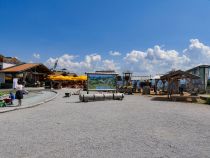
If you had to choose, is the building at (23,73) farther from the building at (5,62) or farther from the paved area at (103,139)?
the paved area at (103,139)

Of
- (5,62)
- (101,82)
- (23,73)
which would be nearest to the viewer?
(101,82)

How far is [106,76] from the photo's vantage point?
78.5ft

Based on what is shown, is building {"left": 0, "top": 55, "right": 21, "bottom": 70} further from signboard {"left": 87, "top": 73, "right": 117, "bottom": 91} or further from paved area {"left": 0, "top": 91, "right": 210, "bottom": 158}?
paved area {"left": 0, "top": 91, "right": 210, "bottom": 158}

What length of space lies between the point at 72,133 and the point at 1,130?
248cm

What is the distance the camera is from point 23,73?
2002 inches

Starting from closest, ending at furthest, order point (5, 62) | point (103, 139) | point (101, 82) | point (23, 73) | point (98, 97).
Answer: point (103, 139) < point (98, 97) < point (101, 82) < point (23, 73) < point (5, 62)

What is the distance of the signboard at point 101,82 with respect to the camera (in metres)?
23.6

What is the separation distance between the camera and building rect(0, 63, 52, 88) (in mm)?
49625

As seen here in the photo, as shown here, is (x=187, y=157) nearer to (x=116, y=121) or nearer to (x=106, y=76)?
(x=116, y=121)

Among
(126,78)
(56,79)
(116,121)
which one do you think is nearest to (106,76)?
(116,121)

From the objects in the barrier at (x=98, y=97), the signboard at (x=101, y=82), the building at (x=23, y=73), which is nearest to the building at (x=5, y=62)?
the building at (x=23, y=73)

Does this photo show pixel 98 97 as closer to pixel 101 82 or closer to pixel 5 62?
pixel 101 82

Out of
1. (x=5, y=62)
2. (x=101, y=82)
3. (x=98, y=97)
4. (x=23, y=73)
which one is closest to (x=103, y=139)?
(x=98, y=97)

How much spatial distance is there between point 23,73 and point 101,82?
31206mm
